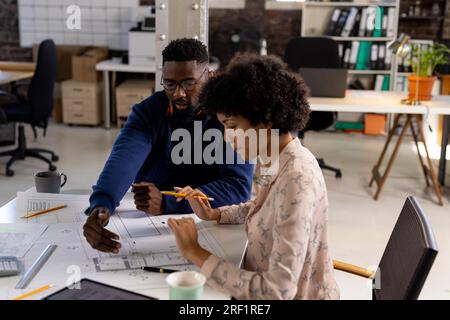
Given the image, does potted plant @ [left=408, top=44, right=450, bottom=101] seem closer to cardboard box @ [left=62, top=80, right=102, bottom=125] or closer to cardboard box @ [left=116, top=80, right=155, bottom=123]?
cardboard box @ [left=116, top=80, right=155, bottom=123]

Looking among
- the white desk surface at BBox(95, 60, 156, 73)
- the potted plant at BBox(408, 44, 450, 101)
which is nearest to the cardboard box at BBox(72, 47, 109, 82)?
the white desk surface at BBox(95, 60, 156, 73)

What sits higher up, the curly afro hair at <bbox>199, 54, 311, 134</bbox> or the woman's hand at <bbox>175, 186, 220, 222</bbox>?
the curly afro hair at <bbox>199, 54, 311, 134</bbox>

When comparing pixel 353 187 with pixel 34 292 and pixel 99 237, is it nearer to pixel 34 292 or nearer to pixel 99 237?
pixel 99 237

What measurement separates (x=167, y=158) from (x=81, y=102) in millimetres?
4585

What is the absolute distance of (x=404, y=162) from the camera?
5.61 metres

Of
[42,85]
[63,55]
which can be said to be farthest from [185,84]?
[63,55]

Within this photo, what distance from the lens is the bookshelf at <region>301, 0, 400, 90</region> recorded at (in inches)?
244

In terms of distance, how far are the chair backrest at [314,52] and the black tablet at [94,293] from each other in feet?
12.5

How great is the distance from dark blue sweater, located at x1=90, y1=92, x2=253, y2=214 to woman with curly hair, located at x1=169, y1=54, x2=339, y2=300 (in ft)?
1.54

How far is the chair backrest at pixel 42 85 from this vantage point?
4922mm

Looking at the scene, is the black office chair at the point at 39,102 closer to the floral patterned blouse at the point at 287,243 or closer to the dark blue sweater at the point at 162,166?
the dark blue sweater at the point at 162,166

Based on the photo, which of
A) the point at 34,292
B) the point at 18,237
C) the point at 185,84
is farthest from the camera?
the point at 185,84

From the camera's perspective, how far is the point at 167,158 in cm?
222

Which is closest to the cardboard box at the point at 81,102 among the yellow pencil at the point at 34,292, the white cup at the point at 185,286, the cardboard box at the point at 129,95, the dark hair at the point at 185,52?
the cardboard box at the point at 129,95
